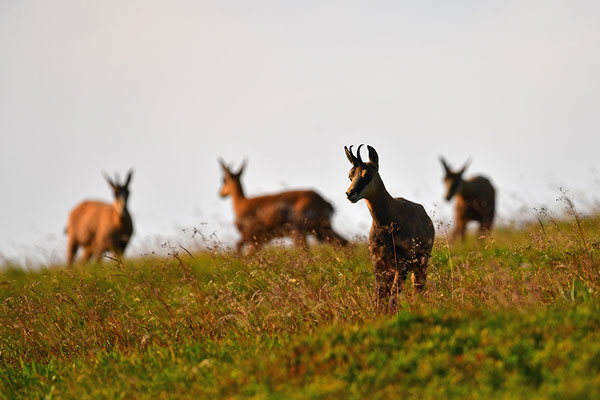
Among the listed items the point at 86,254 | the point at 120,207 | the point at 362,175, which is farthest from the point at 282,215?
the point at 362,175

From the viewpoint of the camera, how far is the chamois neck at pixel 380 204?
666cm

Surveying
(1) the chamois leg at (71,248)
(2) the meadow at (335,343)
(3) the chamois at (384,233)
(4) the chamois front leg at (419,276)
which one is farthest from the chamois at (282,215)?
(3) the chamois at (384,233)

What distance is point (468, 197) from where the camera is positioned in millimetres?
15148

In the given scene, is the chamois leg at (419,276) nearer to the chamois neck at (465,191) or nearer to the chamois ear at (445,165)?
the chamois ear at (445,165)

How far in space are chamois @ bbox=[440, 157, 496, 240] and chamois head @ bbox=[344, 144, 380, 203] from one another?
8.44m

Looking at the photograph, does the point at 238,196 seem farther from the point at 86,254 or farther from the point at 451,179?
the point at 451,179

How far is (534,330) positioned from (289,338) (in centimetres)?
215

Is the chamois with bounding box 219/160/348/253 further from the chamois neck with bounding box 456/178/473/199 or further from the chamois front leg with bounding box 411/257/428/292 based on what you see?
the chamois front leg with bounding box 411/257/428/292

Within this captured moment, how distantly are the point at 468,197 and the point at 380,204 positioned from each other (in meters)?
9.00

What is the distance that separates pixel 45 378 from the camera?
6262 millimetres

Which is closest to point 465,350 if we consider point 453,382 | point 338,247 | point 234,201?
point 453,382

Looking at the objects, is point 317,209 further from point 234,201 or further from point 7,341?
point 7,341

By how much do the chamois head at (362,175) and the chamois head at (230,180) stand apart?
8.98 m

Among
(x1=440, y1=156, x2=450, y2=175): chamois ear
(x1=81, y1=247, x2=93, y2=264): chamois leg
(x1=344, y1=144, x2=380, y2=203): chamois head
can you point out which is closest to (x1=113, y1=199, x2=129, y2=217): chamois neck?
(x1=81, y1=247, x2=93, y2=264): chamois leg
